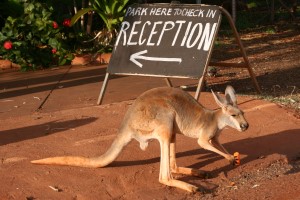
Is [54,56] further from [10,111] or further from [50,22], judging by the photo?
[10,111]

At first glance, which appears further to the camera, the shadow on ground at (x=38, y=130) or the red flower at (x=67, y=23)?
the red flower at (x=67, y=23)

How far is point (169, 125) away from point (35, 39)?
7.04 meters

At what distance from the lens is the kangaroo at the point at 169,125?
574 centimetres

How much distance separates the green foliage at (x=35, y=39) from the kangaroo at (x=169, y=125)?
5.98 meters

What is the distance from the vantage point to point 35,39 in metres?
12.3

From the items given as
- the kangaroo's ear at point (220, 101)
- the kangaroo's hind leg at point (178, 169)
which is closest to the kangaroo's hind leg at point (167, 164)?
the kangaroo's hind leg at point (178, 169)

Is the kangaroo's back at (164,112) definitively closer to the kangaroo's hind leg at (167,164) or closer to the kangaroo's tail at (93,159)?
the kangaroo's hind leg at (167,164)

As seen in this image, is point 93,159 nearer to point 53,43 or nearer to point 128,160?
point 128,160

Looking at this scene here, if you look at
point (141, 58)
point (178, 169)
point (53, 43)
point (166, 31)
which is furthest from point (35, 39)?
point (178, 169)

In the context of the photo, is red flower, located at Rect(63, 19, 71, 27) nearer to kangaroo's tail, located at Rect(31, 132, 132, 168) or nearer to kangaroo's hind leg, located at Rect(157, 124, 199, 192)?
kangaroo's tail, located at Rect(31, 132, 132, 168)

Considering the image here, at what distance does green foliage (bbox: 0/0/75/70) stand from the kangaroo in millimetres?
5982

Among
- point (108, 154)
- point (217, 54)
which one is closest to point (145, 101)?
point (108, 154)

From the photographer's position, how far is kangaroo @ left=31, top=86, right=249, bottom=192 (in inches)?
226

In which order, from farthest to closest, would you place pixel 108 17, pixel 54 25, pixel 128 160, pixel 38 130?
1. pixel 108 17
2. pixel 54 25
3. pixel 38 130
4. pixel 128 160
